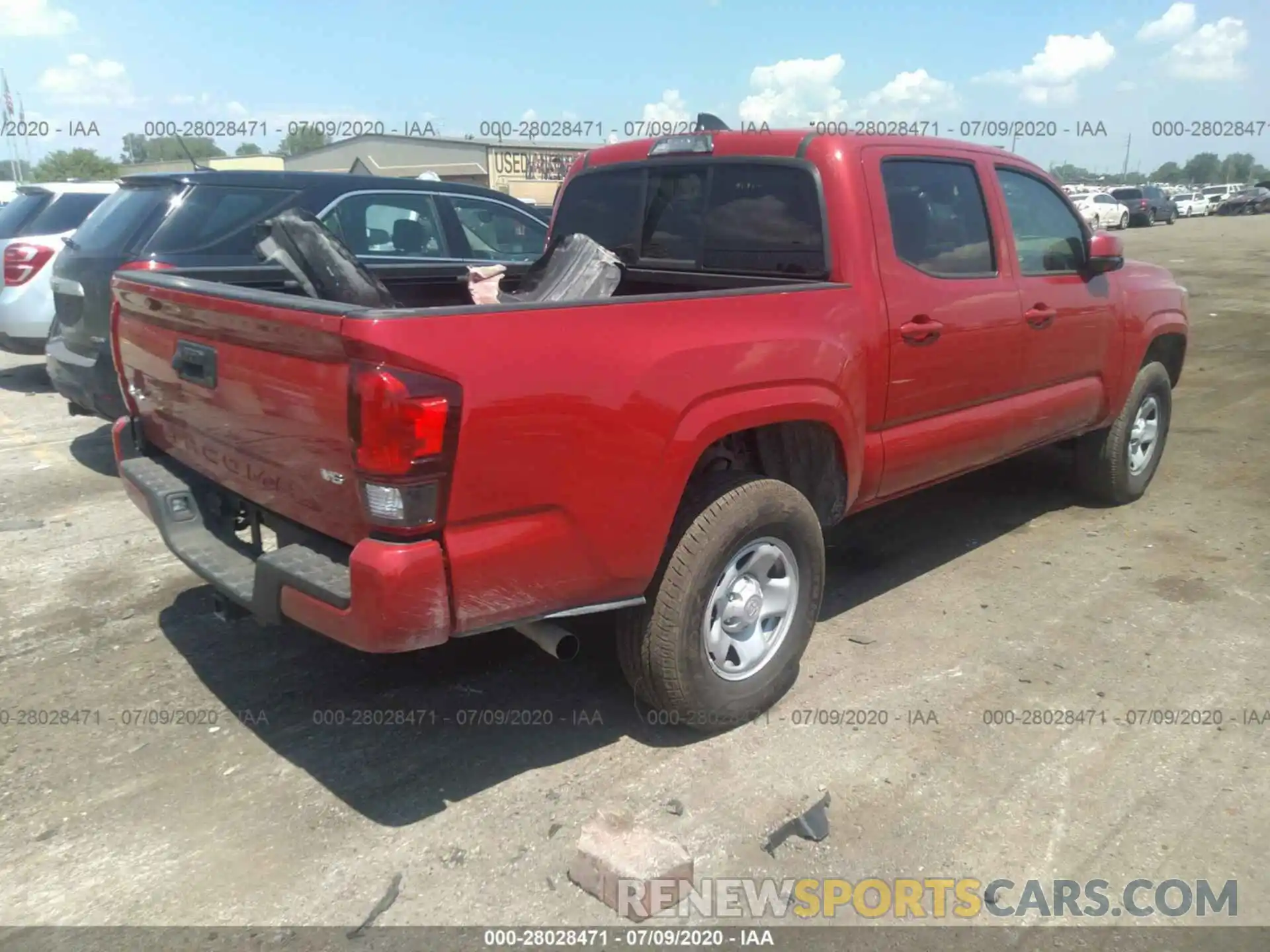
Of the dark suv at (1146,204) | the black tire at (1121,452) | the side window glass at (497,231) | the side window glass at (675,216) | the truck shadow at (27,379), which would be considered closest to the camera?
the side window glass at (675,216)

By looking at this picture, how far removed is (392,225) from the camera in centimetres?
700

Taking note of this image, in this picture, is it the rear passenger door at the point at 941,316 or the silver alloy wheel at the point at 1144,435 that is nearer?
the rear passenger door at the point at 941,316

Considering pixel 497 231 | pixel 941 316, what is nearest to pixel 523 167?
pixel 497 231

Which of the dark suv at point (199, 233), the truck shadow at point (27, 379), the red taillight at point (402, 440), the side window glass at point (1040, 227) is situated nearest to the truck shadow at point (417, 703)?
the red taillight at point (402, 440)

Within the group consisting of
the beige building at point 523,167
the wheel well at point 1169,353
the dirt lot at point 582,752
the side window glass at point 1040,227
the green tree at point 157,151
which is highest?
the green tree at point 157,151

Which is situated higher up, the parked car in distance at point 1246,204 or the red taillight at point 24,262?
the parked car in distance at point 1246,204

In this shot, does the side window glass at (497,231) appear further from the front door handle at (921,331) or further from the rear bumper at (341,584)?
the rear bumper at (341,584)

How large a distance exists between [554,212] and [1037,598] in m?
2.97

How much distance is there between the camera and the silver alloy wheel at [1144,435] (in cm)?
573

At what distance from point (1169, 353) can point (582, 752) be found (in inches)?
185

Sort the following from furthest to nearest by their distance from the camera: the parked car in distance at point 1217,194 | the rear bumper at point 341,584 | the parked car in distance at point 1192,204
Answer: the parked car in distance at point 1217,194 < the parked car in distance at point 1192,204 < the rear bumper at point 341,584

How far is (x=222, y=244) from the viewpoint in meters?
6.04

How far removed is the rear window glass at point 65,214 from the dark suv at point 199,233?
93.2 inches

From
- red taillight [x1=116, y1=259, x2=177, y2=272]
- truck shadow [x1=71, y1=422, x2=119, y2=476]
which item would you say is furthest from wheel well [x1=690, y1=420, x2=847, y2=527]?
truck shadow [x1=71, y1=422, x2=119, y2=476]
